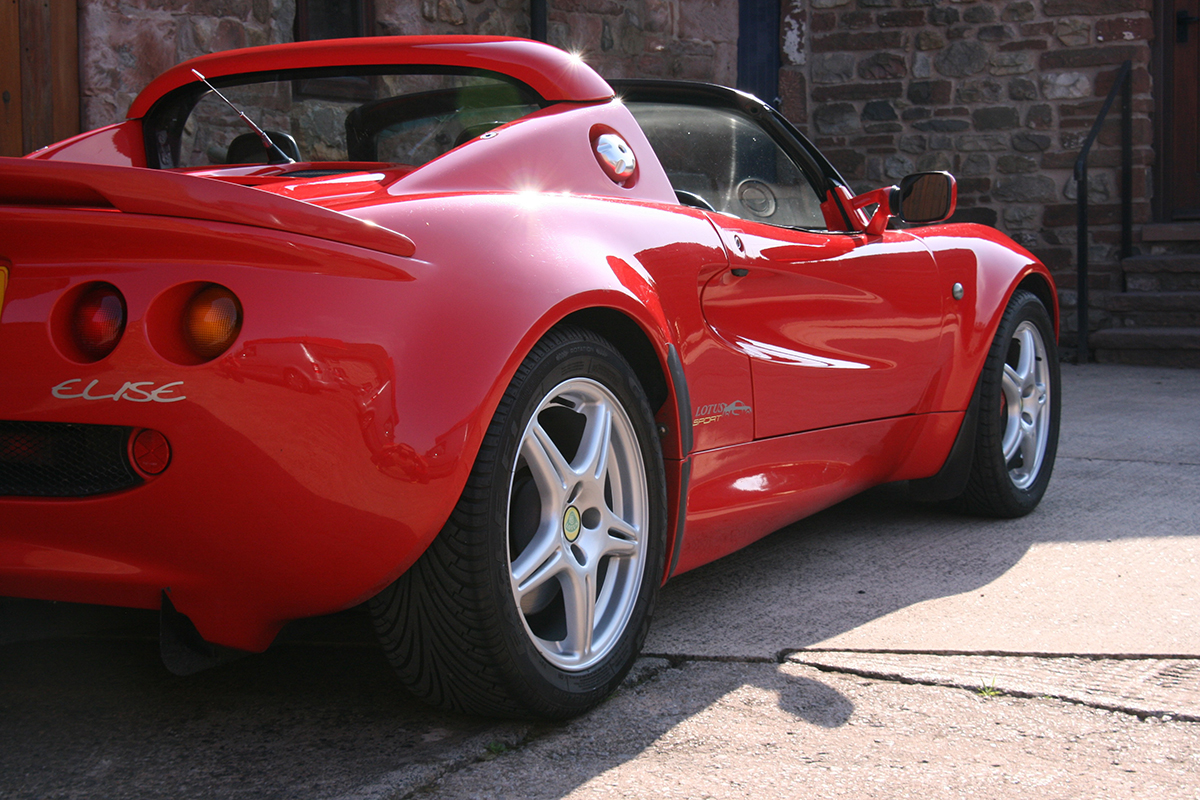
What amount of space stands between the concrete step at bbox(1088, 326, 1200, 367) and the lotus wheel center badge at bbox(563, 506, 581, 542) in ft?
27.3

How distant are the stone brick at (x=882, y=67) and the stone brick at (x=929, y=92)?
16cm

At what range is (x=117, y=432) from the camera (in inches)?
69.9

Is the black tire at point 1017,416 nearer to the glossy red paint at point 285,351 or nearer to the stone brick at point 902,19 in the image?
the glossy red paint at point 285,351

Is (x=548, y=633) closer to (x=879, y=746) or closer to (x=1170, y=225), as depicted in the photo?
(x=879, y=746)

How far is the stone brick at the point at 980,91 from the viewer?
10.7 metres

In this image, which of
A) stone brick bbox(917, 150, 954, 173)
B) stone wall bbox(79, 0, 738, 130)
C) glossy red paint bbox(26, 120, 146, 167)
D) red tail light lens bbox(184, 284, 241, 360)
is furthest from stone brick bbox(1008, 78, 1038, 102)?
red tail light lens bbox(184, 284, 241, 360)

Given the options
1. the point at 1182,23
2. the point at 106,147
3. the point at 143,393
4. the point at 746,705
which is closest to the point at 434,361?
the point at 143,393

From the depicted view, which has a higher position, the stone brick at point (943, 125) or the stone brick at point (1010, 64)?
the stone brick at point (1010, 64)

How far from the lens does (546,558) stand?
2.16 m

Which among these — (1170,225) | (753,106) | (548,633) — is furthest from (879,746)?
(1170,225)

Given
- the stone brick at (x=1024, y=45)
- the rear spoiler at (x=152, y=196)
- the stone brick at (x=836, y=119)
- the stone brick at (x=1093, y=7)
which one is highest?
the stone brick at (x=1093, y=7)

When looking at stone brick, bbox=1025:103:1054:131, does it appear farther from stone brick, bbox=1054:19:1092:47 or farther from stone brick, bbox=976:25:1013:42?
stone brick, bbox=976:25:1013:42

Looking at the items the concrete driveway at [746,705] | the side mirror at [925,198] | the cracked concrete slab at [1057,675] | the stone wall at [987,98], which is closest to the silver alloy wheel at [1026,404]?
the side mirror at [925,198]

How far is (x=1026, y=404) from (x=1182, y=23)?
7.68 m
